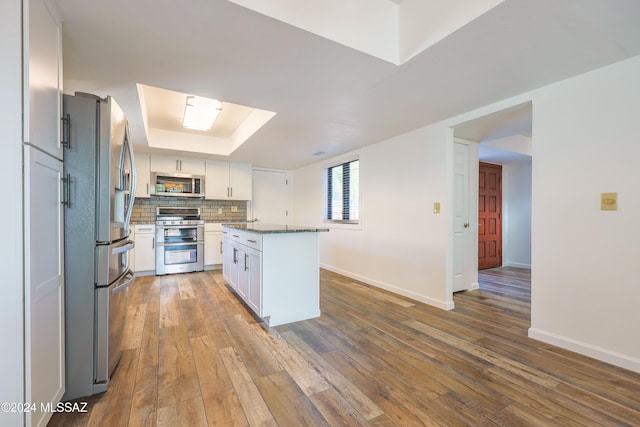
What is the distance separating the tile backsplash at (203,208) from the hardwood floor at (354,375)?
268 centimetres

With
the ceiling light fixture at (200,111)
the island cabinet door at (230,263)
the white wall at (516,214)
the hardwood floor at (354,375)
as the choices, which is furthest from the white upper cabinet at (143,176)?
the white wall at (516,214)

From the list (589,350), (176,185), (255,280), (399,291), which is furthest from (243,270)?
(589,350)

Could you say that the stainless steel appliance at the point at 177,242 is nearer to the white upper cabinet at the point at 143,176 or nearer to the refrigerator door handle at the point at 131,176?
the white upper cabinet at the point at 143,176

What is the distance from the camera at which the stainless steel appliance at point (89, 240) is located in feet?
5.17

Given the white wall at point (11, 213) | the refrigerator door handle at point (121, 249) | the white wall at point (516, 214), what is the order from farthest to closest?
1. the white wall at point (516, 214)
2. the refrigerator door handle at point (121, 249)
3. the white wall at point (11, 213)

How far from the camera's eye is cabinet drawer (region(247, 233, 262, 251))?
2743 mm

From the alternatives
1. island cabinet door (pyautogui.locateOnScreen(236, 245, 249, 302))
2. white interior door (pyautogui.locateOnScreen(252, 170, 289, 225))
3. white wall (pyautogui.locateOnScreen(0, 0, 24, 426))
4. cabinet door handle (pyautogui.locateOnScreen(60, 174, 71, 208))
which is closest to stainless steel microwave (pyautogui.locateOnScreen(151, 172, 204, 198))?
white interior door (pyautogui.locateOnScreen(252, 170, 289, 225))

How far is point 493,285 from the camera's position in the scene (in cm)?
429

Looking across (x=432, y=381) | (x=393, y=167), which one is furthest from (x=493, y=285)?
(x=432, y=381)

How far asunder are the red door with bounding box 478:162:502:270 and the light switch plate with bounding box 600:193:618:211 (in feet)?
11.1

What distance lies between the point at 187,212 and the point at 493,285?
5.55m

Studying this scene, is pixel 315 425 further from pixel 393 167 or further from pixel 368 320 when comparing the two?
pixel 393 167

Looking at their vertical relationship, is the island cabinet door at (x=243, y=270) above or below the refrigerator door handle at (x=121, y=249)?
below

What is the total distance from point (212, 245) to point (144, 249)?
1.10 meters
